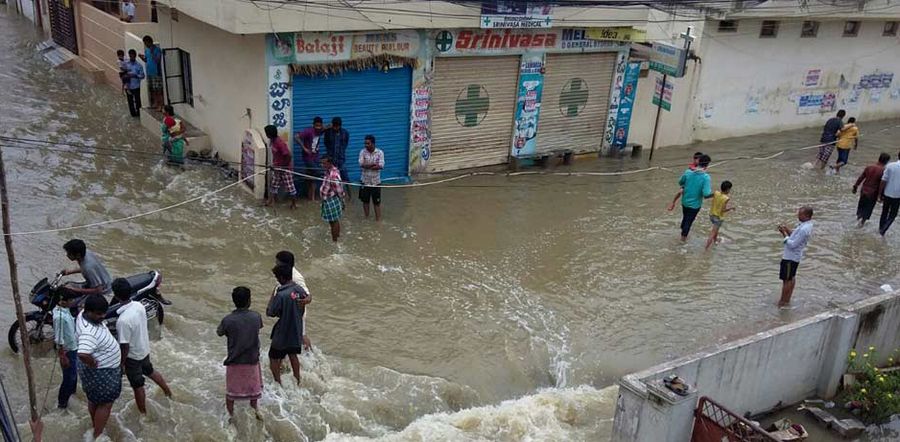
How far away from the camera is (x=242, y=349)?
645 cm

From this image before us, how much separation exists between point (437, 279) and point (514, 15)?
18.0ft

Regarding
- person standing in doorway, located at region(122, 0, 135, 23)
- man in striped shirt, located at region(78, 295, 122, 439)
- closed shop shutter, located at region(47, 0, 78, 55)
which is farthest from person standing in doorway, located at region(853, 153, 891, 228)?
closed shop shutter, located at region(47, 0, 78, 55)

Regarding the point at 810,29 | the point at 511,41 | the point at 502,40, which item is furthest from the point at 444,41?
the point at 810,29

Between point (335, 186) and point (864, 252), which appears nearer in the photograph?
point (335, 186)

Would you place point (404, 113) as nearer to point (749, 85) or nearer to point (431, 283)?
point (431, 283)

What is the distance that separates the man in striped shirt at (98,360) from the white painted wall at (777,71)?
14.7 m

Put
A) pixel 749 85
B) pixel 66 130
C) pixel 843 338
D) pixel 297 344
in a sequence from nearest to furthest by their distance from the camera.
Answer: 1. pixel 297 344
2. pixel 843 338
3. pixel 66 130
4. pixel 749 85

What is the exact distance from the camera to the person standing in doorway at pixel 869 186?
1222 cm

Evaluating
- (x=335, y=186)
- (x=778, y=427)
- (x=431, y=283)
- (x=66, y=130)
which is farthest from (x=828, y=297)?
(x=66, y=130)

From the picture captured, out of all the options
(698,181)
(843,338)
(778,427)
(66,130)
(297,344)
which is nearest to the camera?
(297,344)

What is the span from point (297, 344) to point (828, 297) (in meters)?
7.47

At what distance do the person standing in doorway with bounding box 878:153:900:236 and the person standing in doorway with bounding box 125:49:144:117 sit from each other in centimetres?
1362

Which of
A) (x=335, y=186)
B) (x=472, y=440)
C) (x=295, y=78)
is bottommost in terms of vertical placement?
(x=472, y=440)

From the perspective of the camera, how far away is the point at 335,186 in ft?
34.3
